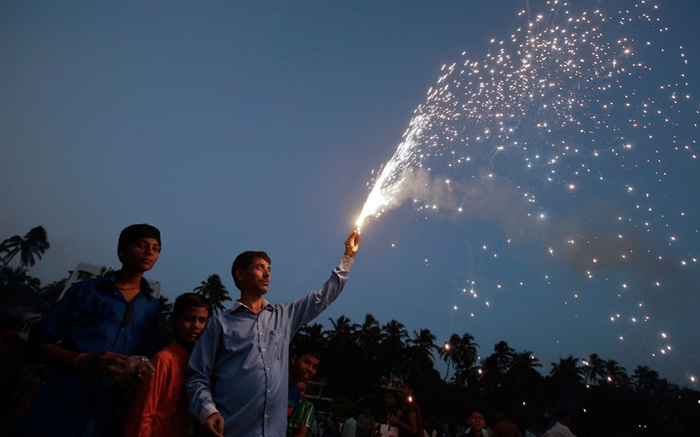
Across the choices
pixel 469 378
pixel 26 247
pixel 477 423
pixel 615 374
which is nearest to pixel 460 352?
pixel 469 378

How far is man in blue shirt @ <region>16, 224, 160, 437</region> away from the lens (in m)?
2.10

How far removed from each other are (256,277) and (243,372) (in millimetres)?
778

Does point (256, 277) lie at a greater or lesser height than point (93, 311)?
greater

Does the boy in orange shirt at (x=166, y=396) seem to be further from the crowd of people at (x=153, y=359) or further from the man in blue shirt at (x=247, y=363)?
the man in blue shirt at (x=247, y=363)

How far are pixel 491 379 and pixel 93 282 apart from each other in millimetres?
67548

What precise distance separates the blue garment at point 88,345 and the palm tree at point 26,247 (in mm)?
75156

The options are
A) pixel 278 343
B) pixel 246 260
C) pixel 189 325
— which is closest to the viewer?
pixel 278 343

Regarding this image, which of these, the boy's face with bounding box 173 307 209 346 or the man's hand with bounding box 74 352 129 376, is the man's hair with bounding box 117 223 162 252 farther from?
the man's hand with bounding box 74 352 129 376

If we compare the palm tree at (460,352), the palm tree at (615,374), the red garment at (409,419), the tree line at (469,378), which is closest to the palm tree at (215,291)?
the tree line at (469,378)

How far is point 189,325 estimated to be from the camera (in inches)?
114

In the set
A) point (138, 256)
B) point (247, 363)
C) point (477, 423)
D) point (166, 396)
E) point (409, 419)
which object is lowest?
point (409, 419)

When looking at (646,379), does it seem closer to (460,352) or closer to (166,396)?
(460,352)

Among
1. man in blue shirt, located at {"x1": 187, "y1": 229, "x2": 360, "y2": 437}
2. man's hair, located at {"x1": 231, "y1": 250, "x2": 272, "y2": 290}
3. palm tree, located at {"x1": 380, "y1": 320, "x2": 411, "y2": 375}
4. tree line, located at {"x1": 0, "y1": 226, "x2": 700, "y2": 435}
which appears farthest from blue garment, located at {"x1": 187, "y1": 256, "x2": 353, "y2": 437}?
palm tree, located at {"x1": 380, "y1": 320, "x2": 411, "y2": 375}

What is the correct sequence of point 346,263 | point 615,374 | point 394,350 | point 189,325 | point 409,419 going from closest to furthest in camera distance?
point 189,325, point 346,263, point 409,419, point 394,350, point 615,374
